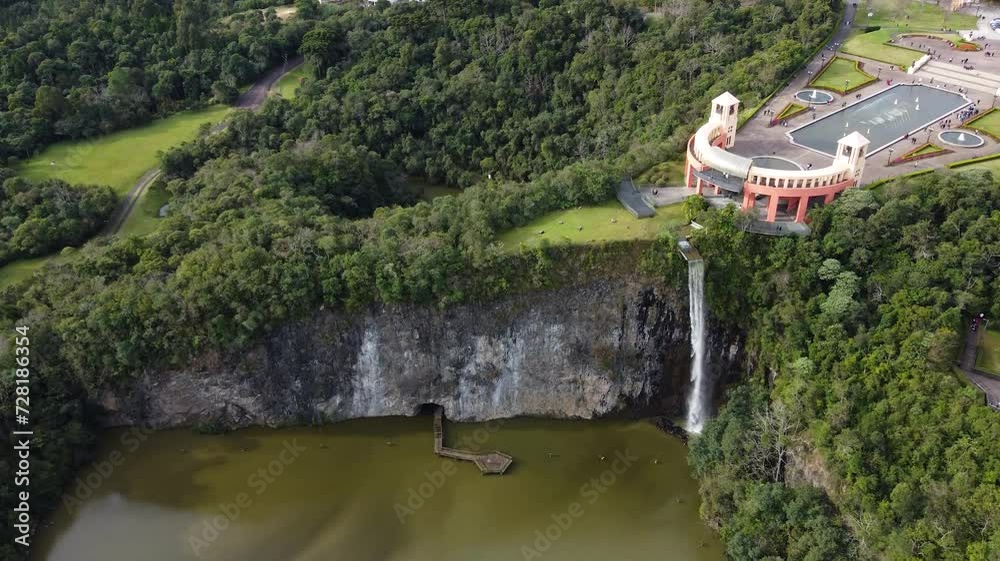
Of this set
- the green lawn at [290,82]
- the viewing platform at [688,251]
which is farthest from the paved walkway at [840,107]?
the green lawn at [290,82]

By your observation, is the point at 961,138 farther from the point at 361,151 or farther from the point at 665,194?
the point at 361,151

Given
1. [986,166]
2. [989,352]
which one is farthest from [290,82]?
[989,352]

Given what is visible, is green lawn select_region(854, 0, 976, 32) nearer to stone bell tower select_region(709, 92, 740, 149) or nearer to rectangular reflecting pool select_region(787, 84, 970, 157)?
rectangular reflecting pool select_region(787, 84, 970, 157)

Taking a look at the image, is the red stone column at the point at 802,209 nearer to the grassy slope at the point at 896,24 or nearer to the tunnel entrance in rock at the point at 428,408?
the tunnel entrance in rock at the point at 428,408

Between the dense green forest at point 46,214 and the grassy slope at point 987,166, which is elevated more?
the grassy slope at point 987,166

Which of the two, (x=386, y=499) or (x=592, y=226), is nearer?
(x=386, y=499)

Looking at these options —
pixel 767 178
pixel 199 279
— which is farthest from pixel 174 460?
pixel 767 178
